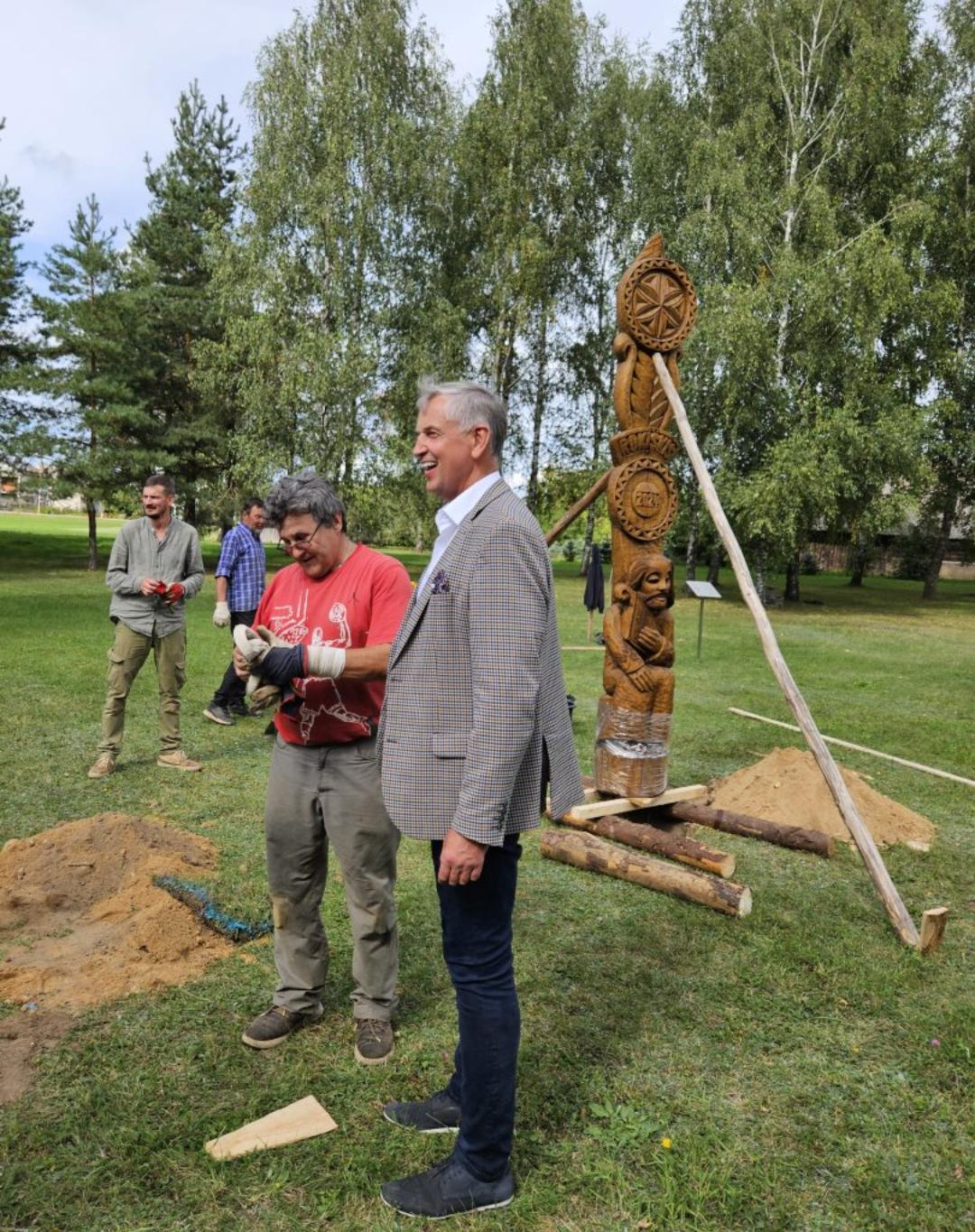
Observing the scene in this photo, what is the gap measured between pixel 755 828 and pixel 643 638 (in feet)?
4.60

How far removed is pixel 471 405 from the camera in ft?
7.93

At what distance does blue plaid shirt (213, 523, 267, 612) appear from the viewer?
25.5 ft

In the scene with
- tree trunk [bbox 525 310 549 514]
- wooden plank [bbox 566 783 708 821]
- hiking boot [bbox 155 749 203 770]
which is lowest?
hiking boot [bbox 155 749 203 770]

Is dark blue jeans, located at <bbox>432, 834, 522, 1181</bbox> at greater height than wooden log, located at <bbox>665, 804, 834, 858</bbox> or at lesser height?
greater

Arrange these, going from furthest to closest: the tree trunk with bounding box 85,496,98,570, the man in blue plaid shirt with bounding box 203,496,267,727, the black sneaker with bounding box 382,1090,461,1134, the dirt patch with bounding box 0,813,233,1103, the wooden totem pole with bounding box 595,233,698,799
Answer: the tree trunk with bounding box 85,496,98,570, the man in blue plaid shirt with bounding box 203,496,267,727, the wooden totem pole with bounding box 595,233,698,799, the dirt patch with bounding box 0,813,233,1103, the black sneaker with bounding box 382,1090,461,1134

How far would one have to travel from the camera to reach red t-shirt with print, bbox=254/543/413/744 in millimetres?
3150

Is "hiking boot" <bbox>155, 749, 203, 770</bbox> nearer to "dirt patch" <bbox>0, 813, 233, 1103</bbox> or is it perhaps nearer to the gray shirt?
the gray shirt

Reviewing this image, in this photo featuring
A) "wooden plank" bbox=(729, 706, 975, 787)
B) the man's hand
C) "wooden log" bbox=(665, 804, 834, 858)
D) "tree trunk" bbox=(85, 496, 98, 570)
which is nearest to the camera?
the man's hand

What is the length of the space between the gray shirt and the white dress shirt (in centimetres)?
436

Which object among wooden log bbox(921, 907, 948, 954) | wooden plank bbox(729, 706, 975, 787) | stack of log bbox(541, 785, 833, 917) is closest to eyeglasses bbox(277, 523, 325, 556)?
stack of log bbox(541, 785, 833, 917)

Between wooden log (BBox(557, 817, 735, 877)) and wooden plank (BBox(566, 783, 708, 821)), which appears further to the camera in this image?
wooden plank (BBox(566, 783, 708, 821))

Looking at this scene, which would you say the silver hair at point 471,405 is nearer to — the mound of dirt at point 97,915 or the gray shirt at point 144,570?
the mound of dirt at point 97,915

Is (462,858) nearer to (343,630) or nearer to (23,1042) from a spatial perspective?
(343,630)

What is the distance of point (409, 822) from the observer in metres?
2.38
